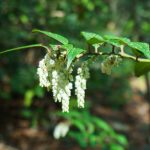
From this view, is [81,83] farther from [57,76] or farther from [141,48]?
[141,48]

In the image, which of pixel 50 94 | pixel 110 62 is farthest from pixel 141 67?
pixel 50 94

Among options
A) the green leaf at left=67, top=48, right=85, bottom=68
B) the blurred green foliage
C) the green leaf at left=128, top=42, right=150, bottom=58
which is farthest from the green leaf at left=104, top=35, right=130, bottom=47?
the blurred green foliage

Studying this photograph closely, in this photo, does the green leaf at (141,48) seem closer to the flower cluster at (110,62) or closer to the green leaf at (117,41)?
the green leaf at (117,41)

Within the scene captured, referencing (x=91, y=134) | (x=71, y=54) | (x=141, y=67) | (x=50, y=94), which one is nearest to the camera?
(x=71, y=54)

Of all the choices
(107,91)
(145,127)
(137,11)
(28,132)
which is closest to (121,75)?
(107,91)

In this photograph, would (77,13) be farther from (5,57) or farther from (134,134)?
(134,134)

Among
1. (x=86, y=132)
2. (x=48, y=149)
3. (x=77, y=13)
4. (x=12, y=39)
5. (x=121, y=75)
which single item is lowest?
(x=48, y=149)
